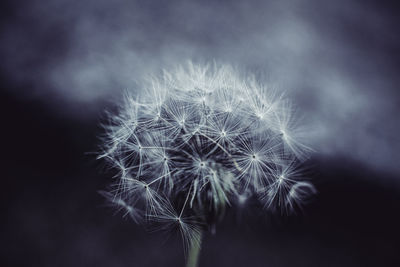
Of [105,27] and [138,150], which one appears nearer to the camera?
[138,150]

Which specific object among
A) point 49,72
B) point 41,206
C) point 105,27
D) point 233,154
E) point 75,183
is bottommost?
point 41,206

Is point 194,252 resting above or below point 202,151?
below

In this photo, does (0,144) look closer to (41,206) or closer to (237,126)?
(41,206)

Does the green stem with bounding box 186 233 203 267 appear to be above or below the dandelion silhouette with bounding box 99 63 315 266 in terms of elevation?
below

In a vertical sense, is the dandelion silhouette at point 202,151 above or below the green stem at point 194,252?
above

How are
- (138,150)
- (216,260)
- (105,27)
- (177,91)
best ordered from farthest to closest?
(105,27) < (216,260) < (177,91) < (138,150)

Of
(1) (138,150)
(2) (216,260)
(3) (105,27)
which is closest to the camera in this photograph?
(1) (138,150)

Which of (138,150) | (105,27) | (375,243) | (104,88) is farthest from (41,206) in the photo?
(375,243)

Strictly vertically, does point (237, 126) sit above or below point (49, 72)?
below
